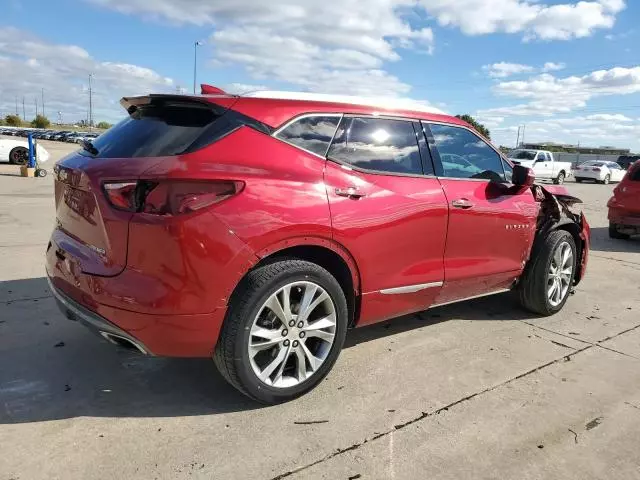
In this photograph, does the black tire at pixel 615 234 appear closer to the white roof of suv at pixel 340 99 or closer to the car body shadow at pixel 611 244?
the car body shadow at pixel 611 244

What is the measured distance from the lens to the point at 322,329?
10.7 feet

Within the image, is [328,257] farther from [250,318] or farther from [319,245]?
[250,318]

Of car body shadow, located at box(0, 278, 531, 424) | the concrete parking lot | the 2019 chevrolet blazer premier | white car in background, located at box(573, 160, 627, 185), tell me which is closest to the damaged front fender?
the concrete parking lot

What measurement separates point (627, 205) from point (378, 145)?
26.5ft

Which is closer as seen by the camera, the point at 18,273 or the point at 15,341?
the point at 15,341

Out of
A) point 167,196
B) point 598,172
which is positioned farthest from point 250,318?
point 598,172

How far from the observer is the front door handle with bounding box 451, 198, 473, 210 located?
3.91m

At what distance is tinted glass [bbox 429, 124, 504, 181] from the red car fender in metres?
1.16

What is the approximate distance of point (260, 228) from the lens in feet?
9.35

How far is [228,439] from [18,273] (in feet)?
12.8

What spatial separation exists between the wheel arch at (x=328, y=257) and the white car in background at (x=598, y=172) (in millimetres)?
31276

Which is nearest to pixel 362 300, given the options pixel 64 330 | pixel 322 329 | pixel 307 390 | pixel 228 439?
pixel 322 329

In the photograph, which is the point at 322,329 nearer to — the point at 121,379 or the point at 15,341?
the point at 121,379

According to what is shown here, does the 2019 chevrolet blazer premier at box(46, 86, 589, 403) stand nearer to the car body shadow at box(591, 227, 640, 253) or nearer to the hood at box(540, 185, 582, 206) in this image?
the hood at box(540, 185, 582, 206)
